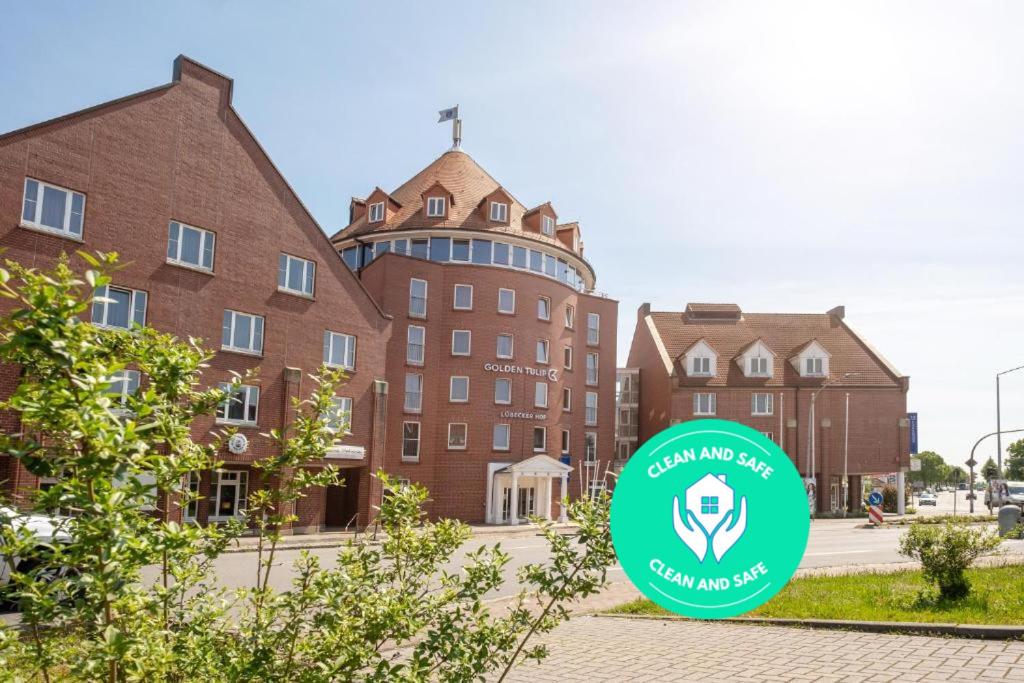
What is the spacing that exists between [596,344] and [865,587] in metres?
37.2

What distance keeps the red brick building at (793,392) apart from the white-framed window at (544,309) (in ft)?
44.1

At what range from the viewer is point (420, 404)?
4150cm

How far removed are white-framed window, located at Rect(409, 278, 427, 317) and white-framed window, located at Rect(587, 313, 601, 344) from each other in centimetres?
1277

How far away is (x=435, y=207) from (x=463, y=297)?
5.61 metres

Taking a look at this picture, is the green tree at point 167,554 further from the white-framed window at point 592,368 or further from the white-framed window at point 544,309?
the white-framed window at point 592,368

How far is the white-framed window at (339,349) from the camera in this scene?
113 ft

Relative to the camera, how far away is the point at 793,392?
55562 millimetres

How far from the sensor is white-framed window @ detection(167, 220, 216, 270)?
2902 centimetres

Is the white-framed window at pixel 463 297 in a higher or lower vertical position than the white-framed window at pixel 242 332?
higher

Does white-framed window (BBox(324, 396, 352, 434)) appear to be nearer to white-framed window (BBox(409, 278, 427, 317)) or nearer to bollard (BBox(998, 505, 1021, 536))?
bollard (BBox(998, 505, 1021, 536))

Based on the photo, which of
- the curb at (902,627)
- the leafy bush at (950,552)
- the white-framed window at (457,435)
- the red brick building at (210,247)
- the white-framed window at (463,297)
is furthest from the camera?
the white-framed window at (463,297)

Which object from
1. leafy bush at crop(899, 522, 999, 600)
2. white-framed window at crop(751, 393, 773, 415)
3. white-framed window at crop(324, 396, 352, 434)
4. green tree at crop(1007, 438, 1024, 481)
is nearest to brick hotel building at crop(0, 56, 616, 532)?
leafy bush at crop(899, 522, 999, 600)

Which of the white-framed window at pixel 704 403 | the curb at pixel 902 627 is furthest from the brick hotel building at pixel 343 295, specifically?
the curb at pixel 902 627

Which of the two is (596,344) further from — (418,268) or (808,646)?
(808,646)
